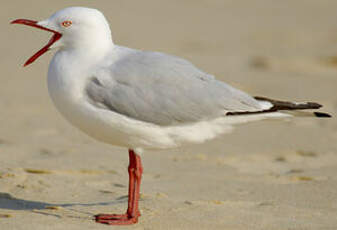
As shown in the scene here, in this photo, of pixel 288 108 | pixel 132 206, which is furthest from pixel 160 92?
pixel 288 108

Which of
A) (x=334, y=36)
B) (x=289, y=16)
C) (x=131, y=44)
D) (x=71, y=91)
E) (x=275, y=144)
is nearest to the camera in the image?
(x=71, y=91)

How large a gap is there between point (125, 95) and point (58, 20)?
2.42 feet

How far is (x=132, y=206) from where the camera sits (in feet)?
16.1

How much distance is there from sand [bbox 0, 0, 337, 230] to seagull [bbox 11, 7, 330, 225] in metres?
0.55

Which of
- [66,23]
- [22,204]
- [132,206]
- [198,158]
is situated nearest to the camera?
[66,23]

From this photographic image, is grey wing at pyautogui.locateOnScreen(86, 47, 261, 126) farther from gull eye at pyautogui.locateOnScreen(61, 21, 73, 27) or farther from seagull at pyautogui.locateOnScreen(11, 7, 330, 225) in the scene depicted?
gull eye at pyautogui.locateOnScreen(61, 21, 73, 27)

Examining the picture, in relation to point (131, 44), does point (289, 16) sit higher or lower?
higher

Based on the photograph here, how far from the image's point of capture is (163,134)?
4.77 meters

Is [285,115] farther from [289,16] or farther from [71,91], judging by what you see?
[289,16]

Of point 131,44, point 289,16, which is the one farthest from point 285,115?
point 289,16

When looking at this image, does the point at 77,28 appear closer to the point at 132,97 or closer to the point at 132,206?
the point at 132,97

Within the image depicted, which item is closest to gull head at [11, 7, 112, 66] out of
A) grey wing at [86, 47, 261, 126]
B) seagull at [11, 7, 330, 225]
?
seagull at [11, 7, 330, 225]

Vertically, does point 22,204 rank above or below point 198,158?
below

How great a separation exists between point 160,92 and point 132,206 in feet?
2.85
